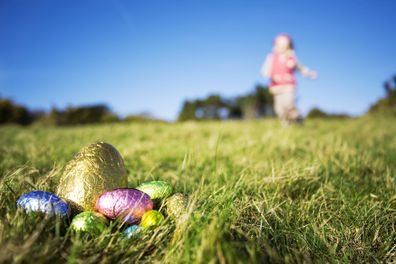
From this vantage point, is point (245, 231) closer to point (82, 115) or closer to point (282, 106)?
point (282, 106)

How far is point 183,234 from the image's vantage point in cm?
110

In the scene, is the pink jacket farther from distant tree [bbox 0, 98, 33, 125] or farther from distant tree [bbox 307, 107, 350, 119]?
distant tree [bbox 307, 107, 350, 119]

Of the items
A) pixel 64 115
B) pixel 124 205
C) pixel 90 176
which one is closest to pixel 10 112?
pixel 64 115

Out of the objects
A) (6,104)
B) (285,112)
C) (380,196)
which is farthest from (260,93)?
(380,196)

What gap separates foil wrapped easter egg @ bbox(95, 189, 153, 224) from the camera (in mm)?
1321

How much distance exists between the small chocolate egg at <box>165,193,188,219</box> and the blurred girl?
6.85 m

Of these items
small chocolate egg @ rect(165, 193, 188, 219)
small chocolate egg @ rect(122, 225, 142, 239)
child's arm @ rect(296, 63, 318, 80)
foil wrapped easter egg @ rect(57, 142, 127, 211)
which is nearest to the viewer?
small chocolate egg @ rect(122, 225, 142, 239)

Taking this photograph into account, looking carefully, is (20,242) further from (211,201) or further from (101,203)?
(211,201)

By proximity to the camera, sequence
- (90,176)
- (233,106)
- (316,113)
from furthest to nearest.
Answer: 1. (233,106)
2. (316,113)
3. (90,176)

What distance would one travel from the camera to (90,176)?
150 cm

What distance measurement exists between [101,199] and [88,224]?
8.1 inches

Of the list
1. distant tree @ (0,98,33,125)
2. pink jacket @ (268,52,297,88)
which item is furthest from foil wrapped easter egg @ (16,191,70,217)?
distant tree @ (0,98,33,125)

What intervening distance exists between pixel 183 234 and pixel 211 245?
0.17 meters

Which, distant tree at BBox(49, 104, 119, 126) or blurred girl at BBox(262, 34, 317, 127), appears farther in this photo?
distant tree at BBox(49, 104, 119, 126)
